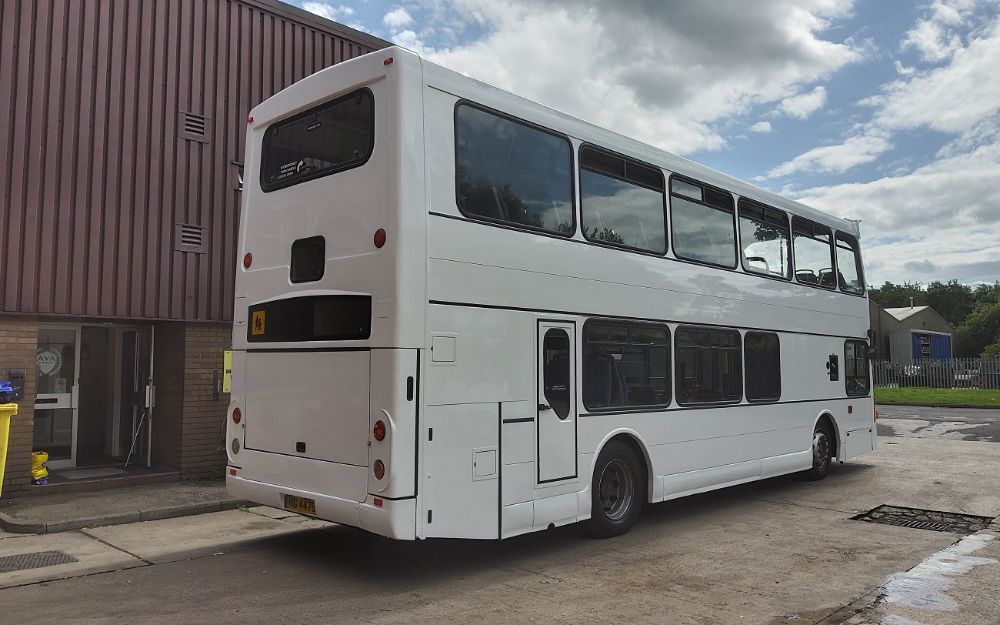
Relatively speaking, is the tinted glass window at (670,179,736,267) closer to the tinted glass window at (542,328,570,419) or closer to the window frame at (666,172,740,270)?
the window frame at (666,172,740,270)

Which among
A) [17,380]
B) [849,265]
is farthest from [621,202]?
[17,380]

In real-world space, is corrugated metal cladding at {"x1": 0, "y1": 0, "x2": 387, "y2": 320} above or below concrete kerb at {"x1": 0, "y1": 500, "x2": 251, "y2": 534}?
above

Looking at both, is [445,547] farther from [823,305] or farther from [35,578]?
[823,305]

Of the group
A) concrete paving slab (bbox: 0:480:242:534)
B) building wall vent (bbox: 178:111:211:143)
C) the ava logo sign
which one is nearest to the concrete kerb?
concrete paving slab (bbox: 0:480:242:534)

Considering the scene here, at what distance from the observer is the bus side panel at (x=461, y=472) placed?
5.59 meters

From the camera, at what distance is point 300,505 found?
6113mm

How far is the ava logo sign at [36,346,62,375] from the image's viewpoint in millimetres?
9953

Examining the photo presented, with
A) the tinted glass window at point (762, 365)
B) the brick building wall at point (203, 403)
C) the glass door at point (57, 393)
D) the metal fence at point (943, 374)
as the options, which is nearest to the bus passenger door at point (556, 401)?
the tinted glass window at point (762, 365)

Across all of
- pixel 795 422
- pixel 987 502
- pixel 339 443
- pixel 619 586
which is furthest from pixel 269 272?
pixel 987 502

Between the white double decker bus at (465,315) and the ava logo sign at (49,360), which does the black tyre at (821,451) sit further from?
the ava logo sign at (49,360)

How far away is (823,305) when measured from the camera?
11.3m

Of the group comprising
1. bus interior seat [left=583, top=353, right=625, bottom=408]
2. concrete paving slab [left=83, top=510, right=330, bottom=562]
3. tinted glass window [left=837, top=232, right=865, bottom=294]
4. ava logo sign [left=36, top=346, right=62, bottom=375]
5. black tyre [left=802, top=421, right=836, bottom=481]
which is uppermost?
tinted glass window [left=837, top=232, right=865, bottom=294]

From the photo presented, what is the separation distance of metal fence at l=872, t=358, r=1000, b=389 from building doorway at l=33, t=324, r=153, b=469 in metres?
→ 32.3

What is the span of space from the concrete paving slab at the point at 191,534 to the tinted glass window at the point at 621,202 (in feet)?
14.3
